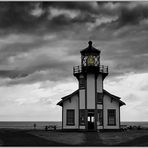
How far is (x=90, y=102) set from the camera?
42.8 metres

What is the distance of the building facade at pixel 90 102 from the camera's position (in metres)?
42.8

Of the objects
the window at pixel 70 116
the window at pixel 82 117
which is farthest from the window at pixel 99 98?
the window at pixel 70 116

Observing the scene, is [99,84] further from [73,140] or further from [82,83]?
[73,140]

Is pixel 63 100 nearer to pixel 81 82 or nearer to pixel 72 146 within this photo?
pixel 81 82

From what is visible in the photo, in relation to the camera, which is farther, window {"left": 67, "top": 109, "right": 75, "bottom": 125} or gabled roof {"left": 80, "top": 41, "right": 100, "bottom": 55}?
window {"left": 67, "top": 109, "right": 75, "bottom": 125}

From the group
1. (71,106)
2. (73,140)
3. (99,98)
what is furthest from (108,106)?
(73,140)

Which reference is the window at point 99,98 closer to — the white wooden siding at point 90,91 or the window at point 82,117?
the white wooden siding at point 90,91

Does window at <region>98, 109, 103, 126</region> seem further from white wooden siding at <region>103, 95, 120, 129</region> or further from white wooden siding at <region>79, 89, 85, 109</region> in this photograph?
white wooden siding at <region>79, 89, 85, 109</region>

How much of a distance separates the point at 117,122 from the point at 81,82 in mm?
6548

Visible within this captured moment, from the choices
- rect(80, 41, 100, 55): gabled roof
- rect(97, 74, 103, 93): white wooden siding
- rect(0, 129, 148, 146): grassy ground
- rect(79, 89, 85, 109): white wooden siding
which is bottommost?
rect(0, 129, 148, 146): grassy ground

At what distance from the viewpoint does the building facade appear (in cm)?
4278

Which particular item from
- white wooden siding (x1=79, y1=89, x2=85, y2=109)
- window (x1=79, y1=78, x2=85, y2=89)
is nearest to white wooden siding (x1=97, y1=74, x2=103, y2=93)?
window (x1=79, y1=78, x2=85, y2=89)

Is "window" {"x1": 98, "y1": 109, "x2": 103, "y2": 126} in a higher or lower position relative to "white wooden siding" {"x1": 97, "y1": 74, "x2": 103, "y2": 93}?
lower

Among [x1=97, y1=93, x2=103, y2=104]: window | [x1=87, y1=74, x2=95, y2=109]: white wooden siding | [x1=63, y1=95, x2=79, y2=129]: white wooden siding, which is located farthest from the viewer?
[x1=63, y1=95, x2=79, y2=129]: white wooden siding
